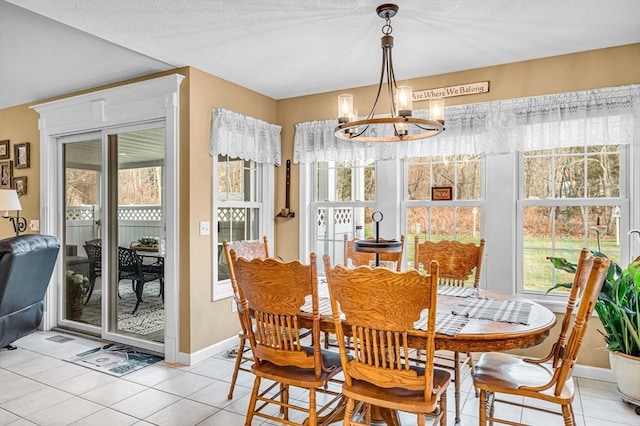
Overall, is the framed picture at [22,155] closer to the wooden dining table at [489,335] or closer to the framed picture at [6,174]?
the framed picture at [6,174]

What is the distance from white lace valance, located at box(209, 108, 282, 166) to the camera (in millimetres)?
3773

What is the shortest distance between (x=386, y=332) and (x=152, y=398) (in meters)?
1.99

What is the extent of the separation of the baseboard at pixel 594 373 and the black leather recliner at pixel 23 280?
4607 mm

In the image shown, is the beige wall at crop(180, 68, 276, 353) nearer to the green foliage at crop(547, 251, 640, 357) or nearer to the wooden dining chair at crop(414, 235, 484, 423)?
the wooden dining chair at crop(414, 235, 484, 423)

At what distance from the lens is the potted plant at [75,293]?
4449 mm

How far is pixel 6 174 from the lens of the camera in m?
5.01

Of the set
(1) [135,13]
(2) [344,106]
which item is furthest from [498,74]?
(1) [135,13]

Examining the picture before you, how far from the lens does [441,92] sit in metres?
3.75

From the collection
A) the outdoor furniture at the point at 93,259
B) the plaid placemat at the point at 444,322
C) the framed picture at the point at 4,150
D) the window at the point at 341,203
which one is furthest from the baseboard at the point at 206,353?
the framed picture at the point at 4,150

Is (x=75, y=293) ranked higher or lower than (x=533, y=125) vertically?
lower

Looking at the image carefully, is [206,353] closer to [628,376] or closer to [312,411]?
[312,411]

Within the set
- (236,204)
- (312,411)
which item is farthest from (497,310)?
(236,204)

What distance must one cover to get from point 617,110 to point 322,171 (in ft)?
8.73

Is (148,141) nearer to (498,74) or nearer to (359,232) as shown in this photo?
(359,232)
